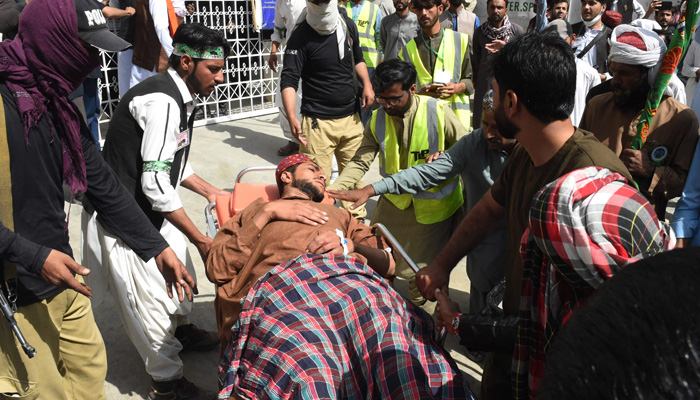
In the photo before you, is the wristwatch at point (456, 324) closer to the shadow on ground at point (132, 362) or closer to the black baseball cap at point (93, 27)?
the black baseball cap at point (93, 27)

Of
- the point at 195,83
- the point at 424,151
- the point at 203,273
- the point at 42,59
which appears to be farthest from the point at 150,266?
the point at 424,151

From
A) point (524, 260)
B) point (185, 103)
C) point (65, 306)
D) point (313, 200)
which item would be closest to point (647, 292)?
point (524, 260)

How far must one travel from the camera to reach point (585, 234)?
4.66 feet

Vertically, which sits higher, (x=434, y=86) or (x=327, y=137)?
(x=434, y=86)

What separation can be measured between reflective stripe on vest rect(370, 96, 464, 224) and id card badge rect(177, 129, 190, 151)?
1.34 metres

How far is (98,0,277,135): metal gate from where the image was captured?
312 inches

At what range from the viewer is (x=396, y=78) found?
3650 millimetres

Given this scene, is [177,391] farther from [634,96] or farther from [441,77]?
[441,77]

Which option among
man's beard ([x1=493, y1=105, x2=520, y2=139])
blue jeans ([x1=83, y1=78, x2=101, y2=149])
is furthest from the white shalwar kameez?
blue jeans ([x1=83, y1=78, x2=101, y2=149])

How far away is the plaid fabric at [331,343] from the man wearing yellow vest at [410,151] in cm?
123

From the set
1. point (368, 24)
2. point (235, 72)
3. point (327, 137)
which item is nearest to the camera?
point (327, 137)

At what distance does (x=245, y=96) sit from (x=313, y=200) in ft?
19.8

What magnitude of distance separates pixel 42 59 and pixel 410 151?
2.32 m

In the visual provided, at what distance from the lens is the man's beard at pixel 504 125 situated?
1.91 metres
